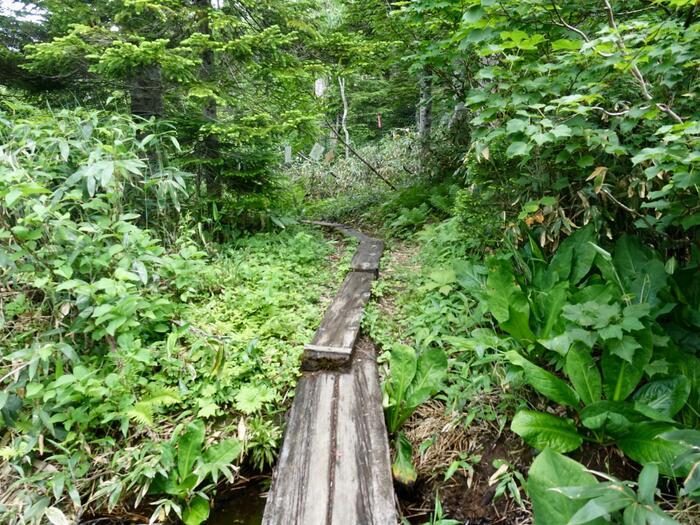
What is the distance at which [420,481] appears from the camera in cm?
210

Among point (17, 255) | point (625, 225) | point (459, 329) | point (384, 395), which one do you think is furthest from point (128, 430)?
point (625, 225)

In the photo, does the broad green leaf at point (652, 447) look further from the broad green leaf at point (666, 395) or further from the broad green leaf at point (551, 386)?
the broad green leaf at point (551, 386)

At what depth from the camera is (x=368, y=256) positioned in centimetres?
472

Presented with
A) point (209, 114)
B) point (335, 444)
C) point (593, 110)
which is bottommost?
point (335, 444)

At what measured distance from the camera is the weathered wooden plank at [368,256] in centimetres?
429

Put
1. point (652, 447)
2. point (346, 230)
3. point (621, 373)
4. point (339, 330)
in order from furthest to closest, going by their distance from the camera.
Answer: point (346, 230), point (339, 330), point (621, 373), point (652, 447)

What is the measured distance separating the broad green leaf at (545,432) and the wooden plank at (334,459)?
701 millimetres

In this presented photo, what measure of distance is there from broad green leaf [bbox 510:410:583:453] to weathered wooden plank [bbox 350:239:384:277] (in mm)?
2457

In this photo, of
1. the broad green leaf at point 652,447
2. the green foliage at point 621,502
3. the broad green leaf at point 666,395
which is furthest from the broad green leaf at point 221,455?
the broad green leaf at point 666,395

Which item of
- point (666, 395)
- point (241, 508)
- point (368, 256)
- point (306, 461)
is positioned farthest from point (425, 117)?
point (241, 508)

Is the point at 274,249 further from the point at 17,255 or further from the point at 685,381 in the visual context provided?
the point at 685,381

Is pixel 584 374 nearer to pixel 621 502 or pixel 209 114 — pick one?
pixel 621 502

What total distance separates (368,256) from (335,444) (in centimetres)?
285

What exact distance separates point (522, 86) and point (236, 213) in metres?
3.52
